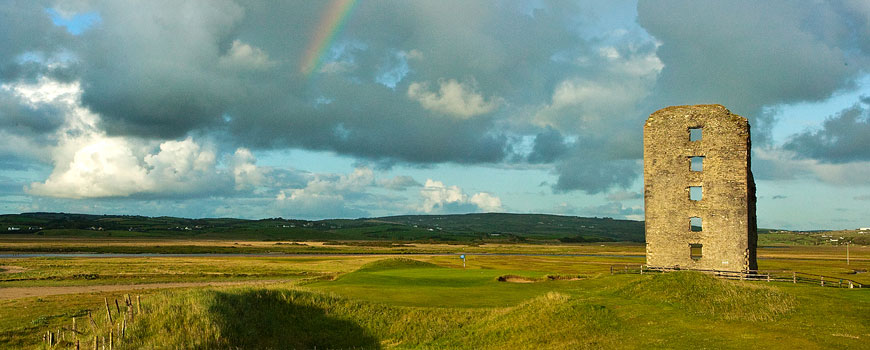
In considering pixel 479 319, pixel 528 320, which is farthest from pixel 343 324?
pixel 528 320

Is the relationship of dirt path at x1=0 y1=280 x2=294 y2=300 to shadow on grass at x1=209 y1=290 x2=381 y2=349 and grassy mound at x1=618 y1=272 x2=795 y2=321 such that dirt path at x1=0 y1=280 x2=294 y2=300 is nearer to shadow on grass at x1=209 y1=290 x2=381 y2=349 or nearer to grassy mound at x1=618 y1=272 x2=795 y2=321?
shadow on grass at x1=209 y1=290 x2=381 y2=349

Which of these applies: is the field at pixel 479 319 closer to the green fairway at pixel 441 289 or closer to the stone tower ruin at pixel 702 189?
the green fairway at pixel 441 289

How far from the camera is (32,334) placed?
80.6ft

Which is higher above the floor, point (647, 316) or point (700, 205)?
point (700, 205)

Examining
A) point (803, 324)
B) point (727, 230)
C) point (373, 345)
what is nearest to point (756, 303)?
point (803, 324)

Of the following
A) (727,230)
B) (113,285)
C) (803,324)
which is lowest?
(113,285)

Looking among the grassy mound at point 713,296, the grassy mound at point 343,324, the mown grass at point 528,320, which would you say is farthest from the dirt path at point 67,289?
the grassy mound at point 713,296

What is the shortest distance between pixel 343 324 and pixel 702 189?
2766cm

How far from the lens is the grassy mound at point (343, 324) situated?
19078 mm

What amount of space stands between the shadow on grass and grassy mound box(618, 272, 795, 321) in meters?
12.5

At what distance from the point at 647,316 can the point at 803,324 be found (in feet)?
16.5

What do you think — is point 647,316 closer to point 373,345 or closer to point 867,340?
point 867,340

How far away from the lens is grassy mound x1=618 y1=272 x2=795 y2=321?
21125 millimetres

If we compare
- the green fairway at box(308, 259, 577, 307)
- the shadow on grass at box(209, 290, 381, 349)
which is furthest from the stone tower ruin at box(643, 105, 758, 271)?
the shadow on grass at box(209, 290, 381, 349)
